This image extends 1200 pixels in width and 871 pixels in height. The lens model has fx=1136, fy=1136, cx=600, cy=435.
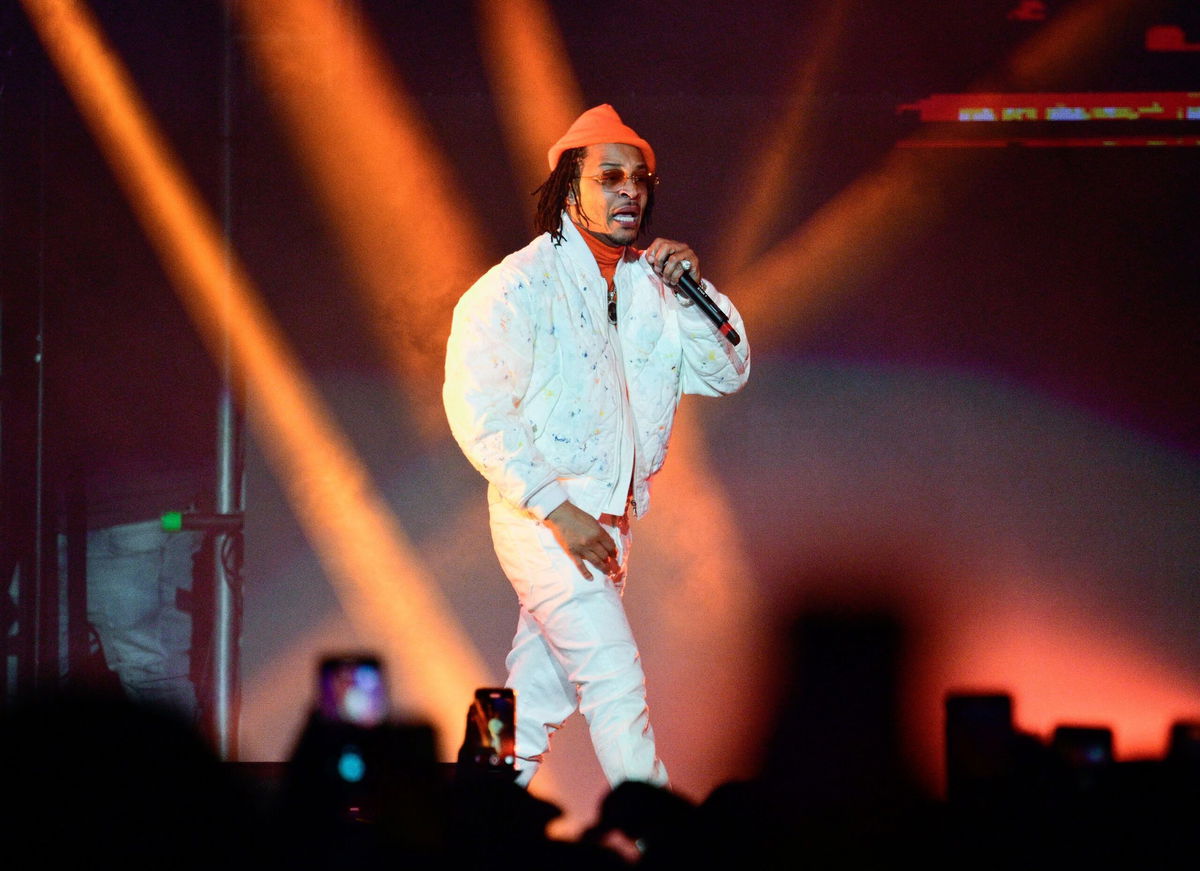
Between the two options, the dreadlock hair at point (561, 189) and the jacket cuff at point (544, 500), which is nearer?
the jacket cuff at point (544, 500)

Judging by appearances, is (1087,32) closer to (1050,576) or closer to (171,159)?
(1050,576)

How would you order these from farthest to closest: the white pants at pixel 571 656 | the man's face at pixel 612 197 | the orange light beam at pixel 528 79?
the orange light beam at pixel 528 79 → the man's face at pixel 612 197 → the white pants at pixel 571 656

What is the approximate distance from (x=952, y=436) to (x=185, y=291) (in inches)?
110

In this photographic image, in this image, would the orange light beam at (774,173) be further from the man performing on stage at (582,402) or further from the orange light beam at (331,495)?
the orange light beam at (331,495)

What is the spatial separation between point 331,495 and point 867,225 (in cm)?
211

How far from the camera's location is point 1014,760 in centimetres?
245

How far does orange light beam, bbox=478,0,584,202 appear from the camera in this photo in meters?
3.84

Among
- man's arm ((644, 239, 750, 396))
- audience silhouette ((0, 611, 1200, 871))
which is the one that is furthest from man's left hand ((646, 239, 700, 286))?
audience silhouette ((0, 611, 1200, 871))

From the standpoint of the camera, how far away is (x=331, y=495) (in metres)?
4.00

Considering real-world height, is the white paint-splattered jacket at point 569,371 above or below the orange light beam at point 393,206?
below

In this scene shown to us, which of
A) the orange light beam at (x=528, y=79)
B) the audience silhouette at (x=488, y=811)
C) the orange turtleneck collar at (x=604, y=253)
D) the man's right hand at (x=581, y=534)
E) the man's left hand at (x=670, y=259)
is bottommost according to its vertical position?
the audience silhouette at (x=488, y=811)

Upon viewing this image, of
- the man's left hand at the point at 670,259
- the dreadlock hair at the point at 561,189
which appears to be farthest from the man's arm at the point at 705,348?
the dreadlock hair at the point at 561,189

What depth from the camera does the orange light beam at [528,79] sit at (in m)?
3.84

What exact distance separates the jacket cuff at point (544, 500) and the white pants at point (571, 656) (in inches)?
6.2
